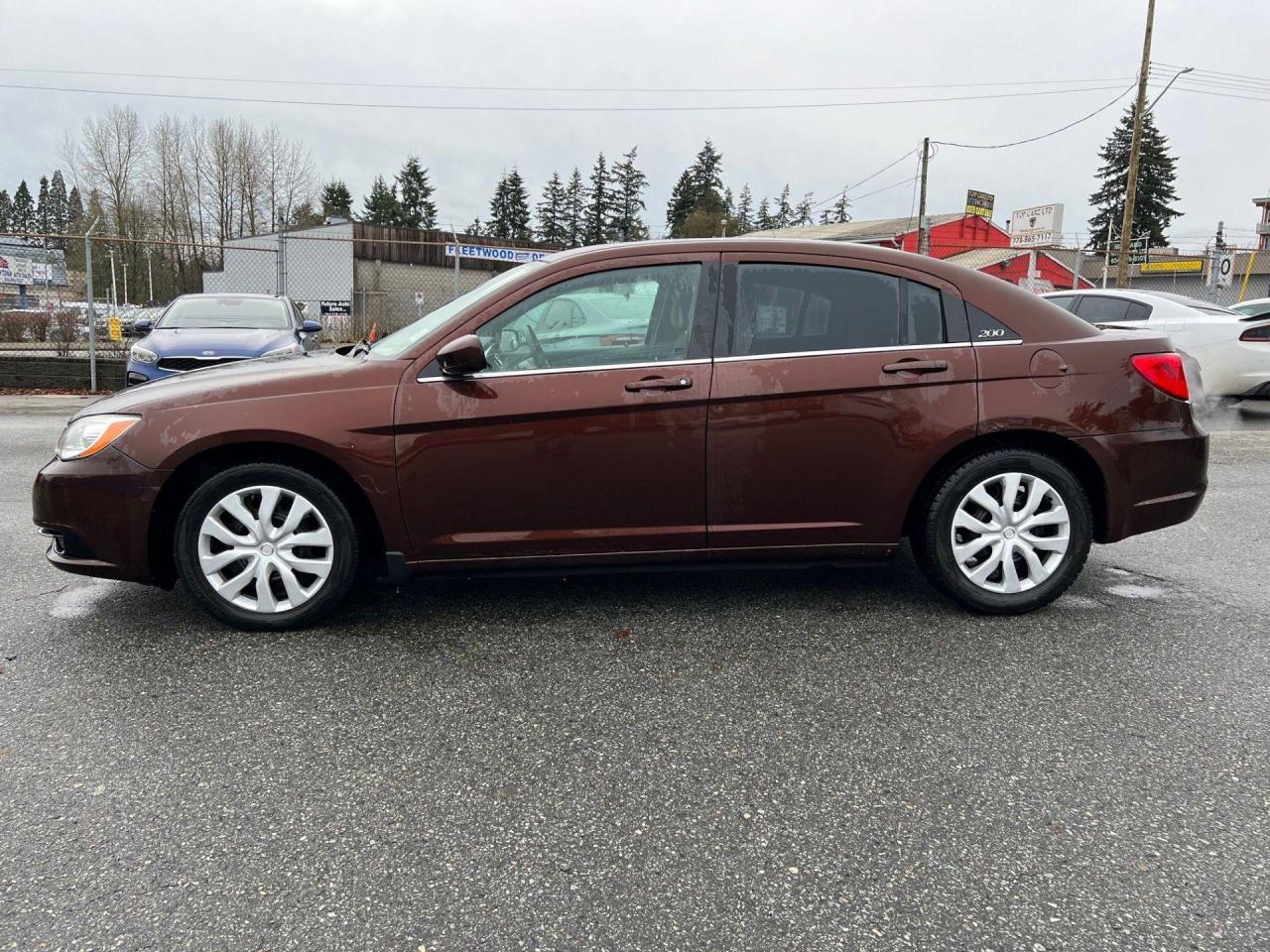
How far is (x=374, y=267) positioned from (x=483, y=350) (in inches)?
1540

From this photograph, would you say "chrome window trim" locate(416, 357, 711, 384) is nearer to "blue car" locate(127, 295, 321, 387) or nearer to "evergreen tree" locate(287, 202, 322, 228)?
"blue car" locate(127, 295, 321, 387)

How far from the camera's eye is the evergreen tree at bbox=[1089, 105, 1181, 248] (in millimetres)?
59625

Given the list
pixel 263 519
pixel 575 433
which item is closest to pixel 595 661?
pixel 575 433

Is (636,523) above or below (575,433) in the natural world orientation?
below

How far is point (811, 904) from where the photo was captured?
2.01 meters

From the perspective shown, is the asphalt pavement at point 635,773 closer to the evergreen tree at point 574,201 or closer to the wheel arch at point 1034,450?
the wheel arch at point 1034,450

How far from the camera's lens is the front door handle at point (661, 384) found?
11.4 feet

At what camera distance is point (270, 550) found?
3506 millimetres

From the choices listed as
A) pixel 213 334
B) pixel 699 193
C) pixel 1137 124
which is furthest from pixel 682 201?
pixel 213 334

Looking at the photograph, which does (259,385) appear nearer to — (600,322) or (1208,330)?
(600,322)

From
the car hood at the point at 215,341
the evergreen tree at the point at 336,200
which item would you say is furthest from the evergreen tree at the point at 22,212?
the car hood at the point at 215,341

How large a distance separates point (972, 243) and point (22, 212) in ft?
362

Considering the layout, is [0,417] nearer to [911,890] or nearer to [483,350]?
[483,350]

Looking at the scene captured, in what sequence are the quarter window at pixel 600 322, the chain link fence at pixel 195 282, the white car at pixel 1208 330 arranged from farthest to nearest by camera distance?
the chain link fence at pixel 195 282 < the white car at pixel 1208 330 < the quarter window at pixel 600 322
